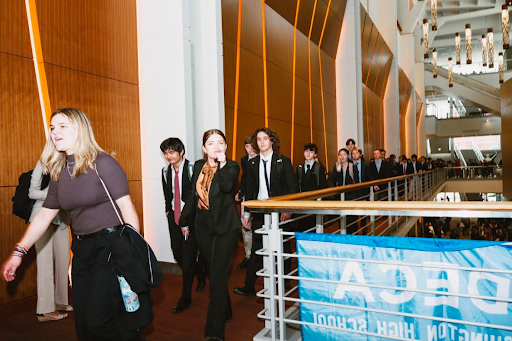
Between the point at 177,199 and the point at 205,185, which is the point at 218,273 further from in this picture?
the point at 177,199

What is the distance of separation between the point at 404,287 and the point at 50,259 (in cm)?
315

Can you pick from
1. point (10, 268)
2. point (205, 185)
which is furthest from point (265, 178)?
point (10, 268)

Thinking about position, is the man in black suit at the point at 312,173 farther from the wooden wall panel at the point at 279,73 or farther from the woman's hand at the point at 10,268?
the woman's hand at the point at 10,268

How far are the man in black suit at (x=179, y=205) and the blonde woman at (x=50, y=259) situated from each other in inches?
40.3

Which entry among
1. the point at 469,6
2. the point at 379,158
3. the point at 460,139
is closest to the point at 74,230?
the point at 379,158

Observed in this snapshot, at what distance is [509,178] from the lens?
44.2ft

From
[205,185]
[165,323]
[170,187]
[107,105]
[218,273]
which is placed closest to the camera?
[218,273]

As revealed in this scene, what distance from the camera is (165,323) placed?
345cm

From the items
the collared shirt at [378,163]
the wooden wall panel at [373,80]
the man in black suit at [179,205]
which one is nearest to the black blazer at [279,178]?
the man in black suit at [179,205]

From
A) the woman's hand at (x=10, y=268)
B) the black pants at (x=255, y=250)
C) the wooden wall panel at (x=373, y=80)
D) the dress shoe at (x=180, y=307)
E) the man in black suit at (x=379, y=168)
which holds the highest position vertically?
the wooden wall panel at (x=373, y=80)

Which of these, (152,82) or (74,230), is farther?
(152,82)

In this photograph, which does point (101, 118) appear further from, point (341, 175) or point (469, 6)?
point (469, 6)

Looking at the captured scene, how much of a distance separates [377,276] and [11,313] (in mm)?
3394

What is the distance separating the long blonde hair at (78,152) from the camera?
2014 millimetres
